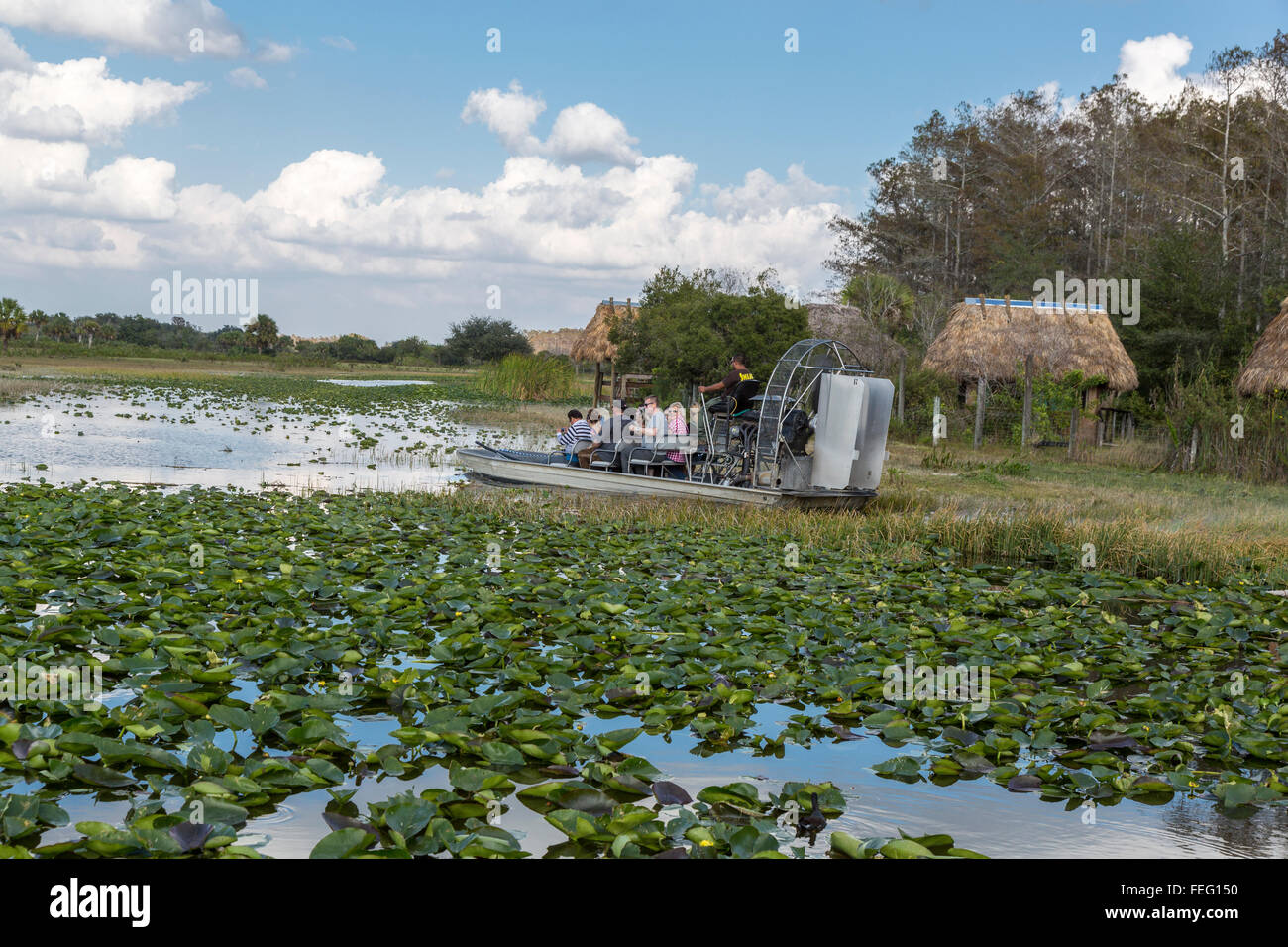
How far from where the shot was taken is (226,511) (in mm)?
11086

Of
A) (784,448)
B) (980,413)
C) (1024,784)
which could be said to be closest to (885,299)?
(980,413)

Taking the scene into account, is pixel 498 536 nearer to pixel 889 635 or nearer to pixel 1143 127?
pixel 889 635

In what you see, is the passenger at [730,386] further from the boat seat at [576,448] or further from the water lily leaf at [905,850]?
the water lily leaf at [905,850]

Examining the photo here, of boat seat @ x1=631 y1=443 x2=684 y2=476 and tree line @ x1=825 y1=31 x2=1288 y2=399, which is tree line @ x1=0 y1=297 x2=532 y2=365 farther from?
boat seat @ x1=631 y1=443 x2=684 y2=476

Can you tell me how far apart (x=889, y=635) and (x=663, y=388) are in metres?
19.4

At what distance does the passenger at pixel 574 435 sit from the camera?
1506cm

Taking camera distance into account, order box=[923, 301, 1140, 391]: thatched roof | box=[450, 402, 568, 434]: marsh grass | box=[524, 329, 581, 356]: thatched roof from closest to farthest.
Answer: box=[923, 301, 1140, 391]: thatched roof < box=[450, 402, 568, 434]: marsh grass < box=[524, 329, 581, 356]: thatched roof

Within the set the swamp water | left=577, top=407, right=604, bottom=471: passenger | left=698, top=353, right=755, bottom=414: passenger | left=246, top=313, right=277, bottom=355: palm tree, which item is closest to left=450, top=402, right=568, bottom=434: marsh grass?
left=577, top=407, right=604, bottom=471: passenger

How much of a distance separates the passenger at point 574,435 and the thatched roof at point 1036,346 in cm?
1326

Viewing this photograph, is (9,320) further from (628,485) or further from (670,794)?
(670,794)

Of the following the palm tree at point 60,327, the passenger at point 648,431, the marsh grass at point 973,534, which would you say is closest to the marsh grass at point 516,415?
the passenger at point 648,431

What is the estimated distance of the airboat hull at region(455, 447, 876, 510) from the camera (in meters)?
12.7

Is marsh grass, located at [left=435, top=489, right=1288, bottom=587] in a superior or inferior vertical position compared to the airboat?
inferior

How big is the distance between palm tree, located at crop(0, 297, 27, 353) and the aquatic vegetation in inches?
2394
